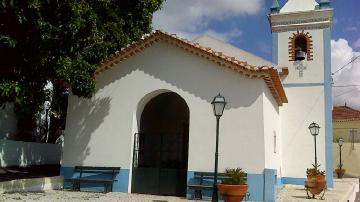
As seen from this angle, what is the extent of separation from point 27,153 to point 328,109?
15.5 metres

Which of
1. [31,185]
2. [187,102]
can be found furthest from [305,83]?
[31,185]

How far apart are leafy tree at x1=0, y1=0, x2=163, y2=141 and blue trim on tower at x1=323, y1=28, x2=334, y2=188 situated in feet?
37.9

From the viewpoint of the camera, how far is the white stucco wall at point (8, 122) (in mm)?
19141

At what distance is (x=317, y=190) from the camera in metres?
14.4

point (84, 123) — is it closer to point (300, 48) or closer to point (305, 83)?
point (305, 83)

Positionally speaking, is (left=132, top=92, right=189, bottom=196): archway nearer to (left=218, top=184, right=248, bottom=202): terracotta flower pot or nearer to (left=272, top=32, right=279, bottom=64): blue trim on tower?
(left=218, top=184, right=248, bottom=202): terracotta flower pot

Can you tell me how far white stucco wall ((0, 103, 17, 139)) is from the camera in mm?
19141

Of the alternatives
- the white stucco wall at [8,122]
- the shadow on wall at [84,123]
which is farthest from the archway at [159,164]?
the white stucco wall at [8,122]

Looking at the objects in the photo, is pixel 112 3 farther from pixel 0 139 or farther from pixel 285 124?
pixel 285 124

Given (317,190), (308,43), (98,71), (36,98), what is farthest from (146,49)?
(308,43)

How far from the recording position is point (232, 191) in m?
10.7

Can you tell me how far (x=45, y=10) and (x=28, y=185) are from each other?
6033 mm

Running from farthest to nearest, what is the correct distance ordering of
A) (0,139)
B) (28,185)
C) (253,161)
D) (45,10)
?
(0,139) < (28,185) < (253,161) < (45,10)

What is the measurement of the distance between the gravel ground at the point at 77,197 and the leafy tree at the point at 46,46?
2.82 m
